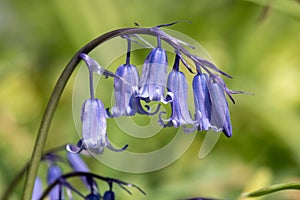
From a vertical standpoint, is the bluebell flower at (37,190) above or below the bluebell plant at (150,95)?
below

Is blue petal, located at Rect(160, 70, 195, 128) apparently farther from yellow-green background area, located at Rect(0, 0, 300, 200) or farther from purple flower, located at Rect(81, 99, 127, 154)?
yellow-green background area, located at Rect(0, 0, 300, 200)

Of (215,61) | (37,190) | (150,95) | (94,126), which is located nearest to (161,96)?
(150,95)

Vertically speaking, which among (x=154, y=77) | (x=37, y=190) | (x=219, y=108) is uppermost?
(x=154, y=77)

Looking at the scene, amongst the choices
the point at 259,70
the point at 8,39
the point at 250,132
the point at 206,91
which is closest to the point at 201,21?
the point at 259,70

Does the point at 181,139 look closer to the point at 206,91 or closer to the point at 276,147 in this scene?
the point at 276,147

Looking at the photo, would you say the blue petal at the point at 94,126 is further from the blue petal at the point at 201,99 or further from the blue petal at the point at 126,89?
the blue petal at the point at 201,99

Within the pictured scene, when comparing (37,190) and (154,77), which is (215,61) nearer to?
(37,190)

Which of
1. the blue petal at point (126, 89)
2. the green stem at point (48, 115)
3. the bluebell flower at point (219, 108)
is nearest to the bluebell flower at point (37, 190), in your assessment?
the green stem at point (48, 115)
